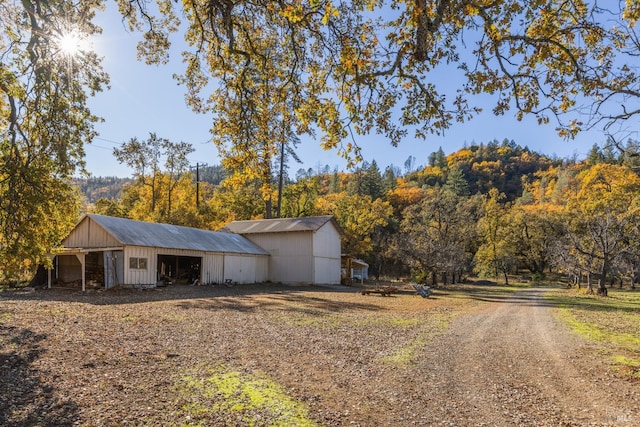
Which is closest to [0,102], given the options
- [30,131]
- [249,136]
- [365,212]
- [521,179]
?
[30,131]

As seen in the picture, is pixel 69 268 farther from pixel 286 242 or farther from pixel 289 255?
pixel 289 255

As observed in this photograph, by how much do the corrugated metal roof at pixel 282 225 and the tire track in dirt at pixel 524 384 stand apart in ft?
73.8

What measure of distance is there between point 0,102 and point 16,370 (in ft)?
21.3

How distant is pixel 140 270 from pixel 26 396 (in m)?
19.7

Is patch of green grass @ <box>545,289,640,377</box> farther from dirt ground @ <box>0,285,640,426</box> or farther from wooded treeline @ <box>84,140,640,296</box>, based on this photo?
wooded treeline @ <box>84,140,640,296</box>

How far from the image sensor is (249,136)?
28.3 ft

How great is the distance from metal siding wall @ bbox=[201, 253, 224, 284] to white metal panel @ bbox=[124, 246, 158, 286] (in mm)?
4202

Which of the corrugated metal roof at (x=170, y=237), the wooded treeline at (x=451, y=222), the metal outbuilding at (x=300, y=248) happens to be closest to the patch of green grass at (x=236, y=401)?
the corrugated metal roof at (x=170, y=237)

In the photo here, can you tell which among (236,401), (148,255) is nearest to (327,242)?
(148,255)

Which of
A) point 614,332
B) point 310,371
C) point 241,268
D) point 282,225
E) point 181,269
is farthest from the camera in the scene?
point 282,225

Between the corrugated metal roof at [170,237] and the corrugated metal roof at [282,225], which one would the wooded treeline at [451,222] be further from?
the corrugated metal roof at [170,237]

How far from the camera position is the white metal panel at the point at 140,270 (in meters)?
23.2

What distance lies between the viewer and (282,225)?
34719 millimetres

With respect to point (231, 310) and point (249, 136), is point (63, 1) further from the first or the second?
point (231, 310)
